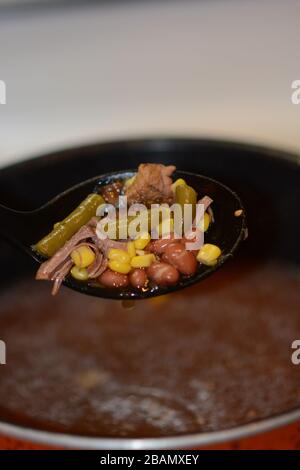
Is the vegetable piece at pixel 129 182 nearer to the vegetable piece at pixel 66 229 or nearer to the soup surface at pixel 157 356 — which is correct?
the vegetable piece at pixel 66 229

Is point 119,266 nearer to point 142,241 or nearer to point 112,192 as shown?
point 142,241

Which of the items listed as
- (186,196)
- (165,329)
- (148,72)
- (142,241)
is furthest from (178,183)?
(148,72)

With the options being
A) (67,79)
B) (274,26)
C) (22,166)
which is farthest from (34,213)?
(274,26)

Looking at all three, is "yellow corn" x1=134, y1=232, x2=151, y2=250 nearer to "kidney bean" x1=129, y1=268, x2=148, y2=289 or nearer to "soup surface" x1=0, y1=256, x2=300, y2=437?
"kidney bean" x1=129, y1=268, x2=148, y2=289

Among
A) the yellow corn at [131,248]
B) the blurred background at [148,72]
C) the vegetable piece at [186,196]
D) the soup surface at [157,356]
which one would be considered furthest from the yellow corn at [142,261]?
the blurred background at [148,72]

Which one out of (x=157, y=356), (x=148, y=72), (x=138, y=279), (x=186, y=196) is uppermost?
(x=148, y=72)
